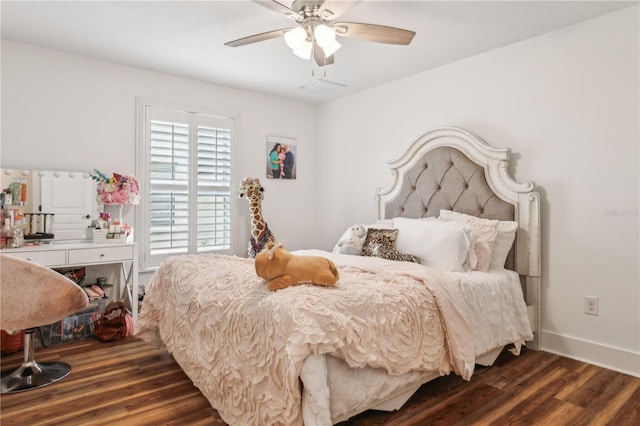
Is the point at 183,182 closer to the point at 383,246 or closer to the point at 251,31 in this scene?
the point at 251,31

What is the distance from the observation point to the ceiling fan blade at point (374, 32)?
2133mm

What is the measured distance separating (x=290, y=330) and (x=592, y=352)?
7.55 ft

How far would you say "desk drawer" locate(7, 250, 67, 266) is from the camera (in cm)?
271

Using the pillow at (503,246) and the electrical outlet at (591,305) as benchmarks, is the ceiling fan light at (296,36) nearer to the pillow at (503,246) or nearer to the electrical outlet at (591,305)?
the pillow at (503,246)

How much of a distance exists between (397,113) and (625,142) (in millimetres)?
1945

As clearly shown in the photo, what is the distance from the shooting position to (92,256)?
299 cm

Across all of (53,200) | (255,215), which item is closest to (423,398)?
(255,215)

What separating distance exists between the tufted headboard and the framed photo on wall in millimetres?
1285

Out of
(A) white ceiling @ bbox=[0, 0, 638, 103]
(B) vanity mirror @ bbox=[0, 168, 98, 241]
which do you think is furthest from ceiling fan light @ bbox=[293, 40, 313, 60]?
(B) vanity mirror @ bbox=[0, 168, 98, 241]

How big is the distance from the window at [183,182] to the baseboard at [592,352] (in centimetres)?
305

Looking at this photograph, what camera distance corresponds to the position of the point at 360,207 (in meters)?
4.29

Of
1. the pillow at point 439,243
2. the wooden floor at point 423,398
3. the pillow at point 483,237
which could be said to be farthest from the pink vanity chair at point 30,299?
the pillow at point 483,237

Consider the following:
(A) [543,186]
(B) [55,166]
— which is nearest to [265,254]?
(A) [543,186]

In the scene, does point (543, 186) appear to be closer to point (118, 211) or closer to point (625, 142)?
point (625, 142)
